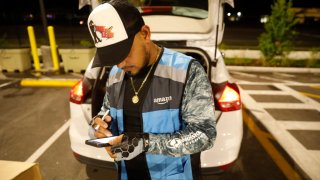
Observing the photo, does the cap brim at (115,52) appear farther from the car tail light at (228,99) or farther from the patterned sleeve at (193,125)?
the car tail light at (228,99)

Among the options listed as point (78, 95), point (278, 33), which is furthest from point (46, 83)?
point (278, 33)

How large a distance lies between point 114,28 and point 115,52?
0.13m

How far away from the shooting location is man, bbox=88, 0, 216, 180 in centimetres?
139

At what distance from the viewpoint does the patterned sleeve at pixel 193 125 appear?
4.67ft

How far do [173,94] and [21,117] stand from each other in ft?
14.8

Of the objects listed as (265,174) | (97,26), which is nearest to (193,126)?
(97,26)

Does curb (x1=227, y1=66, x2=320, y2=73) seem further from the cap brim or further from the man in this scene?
the cap brim

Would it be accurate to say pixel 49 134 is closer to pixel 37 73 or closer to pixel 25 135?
pixel 25 135

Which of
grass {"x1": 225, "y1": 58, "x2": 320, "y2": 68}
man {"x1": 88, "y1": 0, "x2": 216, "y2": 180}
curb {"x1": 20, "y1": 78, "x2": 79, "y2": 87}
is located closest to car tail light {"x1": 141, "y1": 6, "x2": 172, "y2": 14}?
man {"x1": 88, "y1": 0, "x2": 216, "y2": 180}

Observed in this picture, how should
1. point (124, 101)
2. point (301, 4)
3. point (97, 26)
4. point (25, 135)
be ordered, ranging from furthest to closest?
point (301, 4), point (25, 135), point (124, 101), point (97, 26)

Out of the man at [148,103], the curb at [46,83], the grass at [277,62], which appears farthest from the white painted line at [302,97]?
the curb at [46,83]

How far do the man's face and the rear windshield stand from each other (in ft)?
8.09

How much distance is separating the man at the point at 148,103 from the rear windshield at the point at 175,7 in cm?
235

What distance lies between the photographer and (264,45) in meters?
9.66
